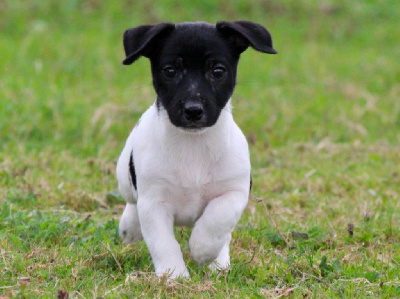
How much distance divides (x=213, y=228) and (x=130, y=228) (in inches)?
38.3

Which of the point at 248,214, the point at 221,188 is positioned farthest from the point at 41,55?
the point at 221,188

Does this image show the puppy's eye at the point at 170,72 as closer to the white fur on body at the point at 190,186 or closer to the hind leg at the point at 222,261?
the white fur on body at the point at 190,186

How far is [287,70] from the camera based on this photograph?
12492 millimetres

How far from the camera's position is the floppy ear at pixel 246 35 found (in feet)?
16.4

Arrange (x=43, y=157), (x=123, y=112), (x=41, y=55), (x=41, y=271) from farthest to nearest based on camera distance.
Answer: (x=41, y=55) → (x=123, y=112) → (x=43, y=157) → (x=41, y=271)

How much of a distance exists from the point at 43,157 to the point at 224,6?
7.34 meters

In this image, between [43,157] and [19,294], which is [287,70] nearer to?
[43,157]

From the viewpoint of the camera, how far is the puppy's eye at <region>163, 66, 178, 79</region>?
16.3ft

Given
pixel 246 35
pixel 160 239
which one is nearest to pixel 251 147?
pixel 246 35

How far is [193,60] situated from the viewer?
494 cm

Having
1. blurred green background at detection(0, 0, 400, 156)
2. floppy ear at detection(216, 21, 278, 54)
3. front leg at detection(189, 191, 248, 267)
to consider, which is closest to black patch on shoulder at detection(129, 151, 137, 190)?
front leg at detection(189, 191, 248, 267)

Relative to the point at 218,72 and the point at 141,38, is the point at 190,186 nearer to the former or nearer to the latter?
the point at 218,72

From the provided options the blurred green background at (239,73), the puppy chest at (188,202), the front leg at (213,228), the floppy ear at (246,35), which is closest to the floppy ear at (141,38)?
the floppy ear at (246,35)

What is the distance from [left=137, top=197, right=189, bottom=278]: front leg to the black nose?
59 centimetres
